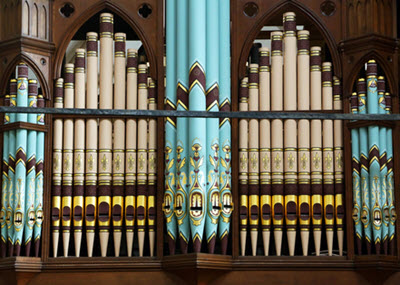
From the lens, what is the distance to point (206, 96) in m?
9.80

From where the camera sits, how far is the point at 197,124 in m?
9.64

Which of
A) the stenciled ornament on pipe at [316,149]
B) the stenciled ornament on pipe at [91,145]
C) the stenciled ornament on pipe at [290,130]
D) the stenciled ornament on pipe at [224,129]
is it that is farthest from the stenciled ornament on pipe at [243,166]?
the stenciled ornament on pipe at [91,145]

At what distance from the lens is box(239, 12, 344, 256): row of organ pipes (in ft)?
31.8

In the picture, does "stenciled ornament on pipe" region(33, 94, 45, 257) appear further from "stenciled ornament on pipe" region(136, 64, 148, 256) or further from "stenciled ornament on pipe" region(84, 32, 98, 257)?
"stenciled ornament on pipe" region(136, 64, 148, 256)

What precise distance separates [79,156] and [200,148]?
1.09m

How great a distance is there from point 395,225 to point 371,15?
192 cm

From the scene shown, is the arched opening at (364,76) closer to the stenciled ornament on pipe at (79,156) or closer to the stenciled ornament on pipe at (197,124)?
the stenciled ornament on pipe at (197,124)

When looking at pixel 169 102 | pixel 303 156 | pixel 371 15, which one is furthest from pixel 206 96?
pixel 371 15

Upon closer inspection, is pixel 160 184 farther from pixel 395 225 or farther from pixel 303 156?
pixel 395 225

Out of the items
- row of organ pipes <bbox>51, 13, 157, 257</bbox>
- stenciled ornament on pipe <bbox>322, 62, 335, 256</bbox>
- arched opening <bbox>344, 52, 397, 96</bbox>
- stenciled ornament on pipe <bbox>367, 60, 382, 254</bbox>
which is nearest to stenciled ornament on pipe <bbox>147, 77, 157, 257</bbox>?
row of organ pipes <bbox>51, 13, 157, 257</bbox>

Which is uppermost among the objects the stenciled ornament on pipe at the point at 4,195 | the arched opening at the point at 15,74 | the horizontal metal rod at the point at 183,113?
the arched opening at the point at 15,74

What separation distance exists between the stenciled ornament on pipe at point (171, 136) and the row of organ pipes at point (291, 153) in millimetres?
590

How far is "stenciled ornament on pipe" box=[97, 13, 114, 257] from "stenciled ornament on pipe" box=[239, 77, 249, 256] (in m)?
1.16

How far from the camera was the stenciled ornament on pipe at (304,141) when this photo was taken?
31.7 feet
